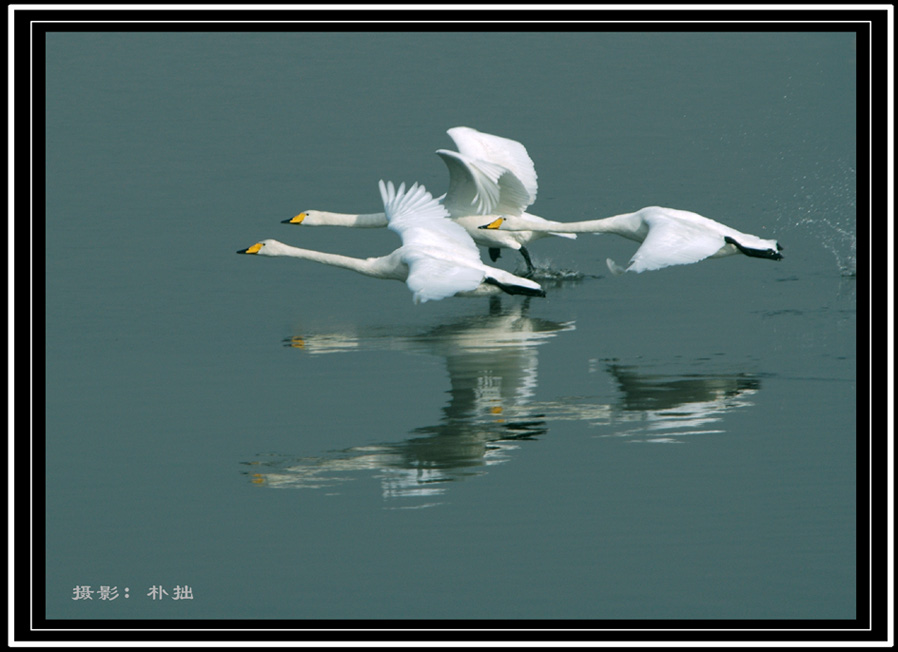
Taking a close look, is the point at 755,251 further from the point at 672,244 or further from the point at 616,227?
the point at 616,227

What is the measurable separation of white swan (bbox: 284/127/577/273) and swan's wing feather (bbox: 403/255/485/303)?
3.04 m

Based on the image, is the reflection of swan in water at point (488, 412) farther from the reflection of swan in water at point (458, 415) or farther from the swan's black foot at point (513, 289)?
the swan's black foot at point (513, 289)

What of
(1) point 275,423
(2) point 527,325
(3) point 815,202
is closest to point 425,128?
(3) point 815,202

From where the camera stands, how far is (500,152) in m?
20.2

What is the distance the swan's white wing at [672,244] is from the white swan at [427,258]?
4.48ft

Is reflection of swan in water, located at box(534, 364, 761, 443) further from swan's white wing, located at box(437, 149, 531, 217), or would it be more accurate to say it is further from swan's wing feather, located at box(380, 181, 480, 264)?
swan's white wing, located at box(437, 149, 531, 217)

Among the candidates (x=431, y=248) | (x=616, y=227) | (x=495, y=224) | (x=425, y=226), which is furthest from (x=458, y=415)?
(x=495, y=224)

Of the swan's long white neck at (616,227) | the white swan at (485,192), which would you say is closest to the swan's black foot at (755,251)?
the swan's long white neck at (616,227)

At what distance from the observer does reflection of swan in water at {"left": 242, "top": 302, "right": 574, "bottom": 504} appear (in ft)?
35.9

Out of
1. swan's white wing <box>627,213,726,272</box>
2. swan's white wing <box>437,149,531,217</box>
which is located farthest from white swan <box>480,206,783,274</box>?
swan's white wing <box>437,149,531,217</box>

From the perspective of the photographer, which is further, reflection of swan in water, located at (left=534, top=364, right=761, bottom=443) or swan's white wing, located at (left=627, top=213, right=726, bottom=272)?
swan's white wing, located at (left=627, top=213, right=726, bottom=272)

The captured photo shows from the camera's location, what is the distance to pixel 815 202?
2402 cm

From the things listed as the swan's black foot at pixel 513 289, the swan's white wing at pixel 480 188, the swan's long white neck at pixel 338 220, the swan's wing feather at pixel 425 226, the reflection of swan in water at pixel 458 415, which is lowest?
the reflection of swan in water at pixel 458 415

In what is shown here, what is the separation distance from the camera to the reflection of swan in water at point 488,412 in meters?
11.0
